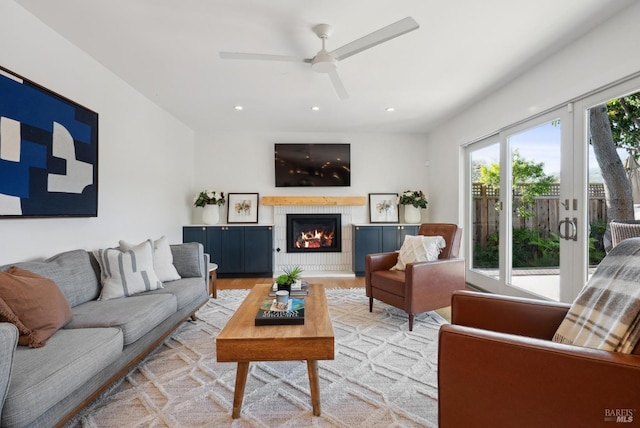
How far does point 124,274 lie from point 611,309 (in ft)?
9.55

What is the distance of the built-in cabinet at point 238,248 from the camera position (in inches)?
184

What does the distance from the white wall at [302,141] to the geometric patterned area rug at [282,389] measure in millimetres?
3001

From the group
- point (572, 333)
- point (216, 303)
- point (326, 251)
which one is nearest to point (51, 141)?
point (216, 303)

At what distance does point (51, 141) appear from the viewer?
2.20 m

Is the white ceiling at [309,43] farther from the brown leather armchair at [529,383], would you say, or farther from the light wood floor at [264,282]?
the light wood floor at [264,282]

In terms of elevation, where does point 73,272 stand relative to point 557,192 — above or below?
below

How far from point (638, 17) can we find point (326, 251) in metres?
4.30

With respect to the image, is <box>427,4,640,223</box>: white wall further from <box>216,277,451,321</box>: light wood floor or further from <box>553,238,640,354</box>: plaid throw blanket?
<box>216,277,451,321</box>: light wood floor

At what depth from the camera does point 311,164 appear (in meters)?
5.12

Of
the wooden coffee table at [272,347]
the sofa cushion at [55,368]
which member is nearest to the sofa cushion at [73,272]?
the sofa cushion at [55,368]

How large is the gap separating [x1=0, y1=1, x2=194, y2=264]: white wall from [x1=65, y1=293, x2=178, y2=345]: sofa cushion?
24.8 inches

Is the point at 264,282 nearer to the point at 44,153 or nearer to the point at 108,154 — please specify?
the point at 108,154

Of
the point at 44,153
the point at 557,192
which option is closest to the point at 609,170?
the point at 557,192

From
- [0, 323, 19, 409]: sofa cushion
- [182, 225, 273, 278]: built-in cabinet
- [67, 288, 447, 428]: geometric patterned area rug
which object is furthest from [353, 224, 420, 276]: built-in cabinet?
[0, 323, 19, 409]: sofa cushion
